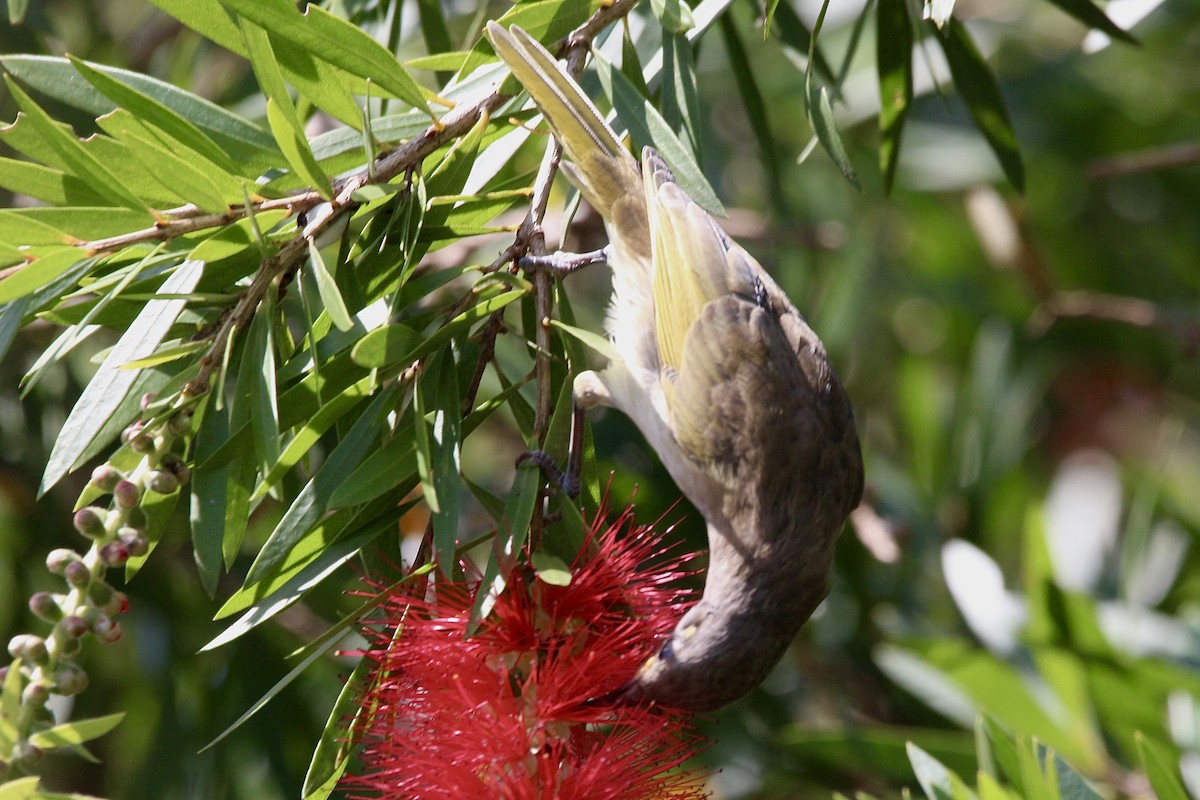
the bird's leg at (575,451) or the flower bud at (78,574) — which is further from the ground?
the flower bud at (78,574)

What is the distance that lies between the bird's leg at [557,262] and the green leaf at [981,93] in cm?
84

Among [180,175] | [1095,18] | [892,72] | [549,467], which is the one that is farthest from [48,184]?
[1095,18]

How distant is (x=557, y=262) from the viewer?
6.68 feet

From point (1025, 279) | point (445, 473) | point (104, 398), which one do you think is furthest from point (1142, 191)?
point (104, 398)

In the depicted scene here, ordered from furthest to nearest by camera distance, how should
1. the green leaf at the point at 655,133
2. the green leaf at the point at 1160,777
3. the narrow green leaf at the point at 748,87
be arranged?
the narrow green leaf at the point at 748,87 → the green leaf at the point at 1160,777 → the green leaf at the point at 655,133

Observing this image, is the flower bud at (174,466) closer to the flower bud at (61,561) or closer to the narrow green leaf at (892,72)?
the flower bud at (61,561)

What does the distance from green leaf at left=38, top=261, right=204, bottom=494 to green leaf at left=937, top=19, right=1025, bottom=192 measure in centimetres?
160

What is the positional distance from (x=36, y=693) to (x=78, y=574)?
146 millimetres

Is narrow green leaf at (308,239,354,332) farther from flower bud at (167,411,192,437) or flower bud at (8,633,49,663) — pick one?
flower bud at (8,633,49,663)

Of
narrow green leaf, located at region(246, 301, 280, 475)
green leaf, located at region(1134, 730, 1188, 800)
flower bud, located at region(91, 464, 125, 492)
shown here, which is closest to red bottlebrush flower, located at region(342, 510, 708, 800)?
narrow green leaf, located at region(246, 301, 280, 475)

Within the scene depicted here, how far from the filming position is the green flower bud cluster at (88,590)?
4.60 ft

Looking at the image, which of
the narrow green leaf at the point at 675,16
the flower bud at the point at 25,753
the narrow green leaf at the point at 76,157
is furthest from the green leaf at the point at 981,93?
the flower bud at the point at 25,753

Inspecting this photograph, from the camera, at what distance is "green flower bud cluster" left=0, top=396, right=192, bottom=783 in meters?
1.40

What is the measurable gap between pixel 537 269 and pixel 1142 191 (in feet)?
12.9
